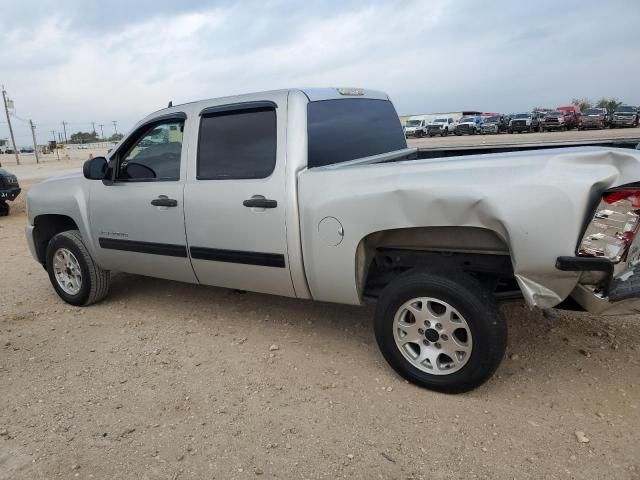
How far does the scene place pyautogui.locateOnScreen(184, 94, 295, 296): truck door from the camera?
3424 mm

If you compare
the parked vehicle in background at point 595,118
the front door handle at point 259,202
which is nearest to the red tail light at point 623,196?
the front door handle at point 259,202

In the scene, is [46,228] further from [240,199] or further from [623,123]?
[623,123]

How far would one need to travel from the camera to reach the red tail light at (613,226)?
2.39 m

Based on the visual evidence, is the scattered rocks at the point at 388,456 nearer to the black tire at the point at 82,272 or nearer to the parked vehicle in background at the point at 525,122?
the black tire at the point at 82,272

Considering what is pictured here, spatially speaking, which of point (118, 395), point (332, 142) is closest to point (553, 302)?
point (332, 142)

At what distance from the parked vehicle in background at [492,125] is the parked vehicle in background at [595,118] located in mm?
6699

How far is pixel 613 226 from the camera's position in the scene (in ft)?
8.00

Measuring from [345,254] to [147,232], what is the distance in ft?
6.09

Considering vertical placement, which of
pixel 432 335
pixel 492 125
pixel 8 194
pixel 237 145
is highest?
pixel 237 145

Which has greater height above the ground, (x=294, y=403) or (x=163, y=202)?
(x=163, y=202)

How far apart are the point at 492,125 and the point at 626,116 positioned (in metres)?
9.72

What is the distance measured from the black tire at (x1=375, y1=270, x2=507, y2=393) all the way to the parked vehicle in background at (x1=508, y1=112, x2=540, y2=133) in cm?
3751

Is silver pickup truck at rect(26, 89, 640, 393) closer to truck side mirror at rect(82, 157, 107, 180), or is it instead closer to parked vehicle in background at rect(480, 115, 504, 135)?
truck side mirror at rect(82, 157, 107, 180)

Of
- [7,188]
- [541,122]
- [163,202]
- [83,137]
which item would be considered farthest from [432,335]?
[83,137]
